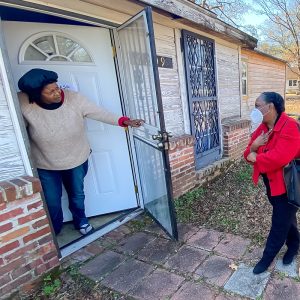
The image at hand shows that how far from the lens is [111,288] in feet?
7.08

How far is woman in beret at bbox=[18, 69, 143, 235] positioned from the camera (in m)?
2.32

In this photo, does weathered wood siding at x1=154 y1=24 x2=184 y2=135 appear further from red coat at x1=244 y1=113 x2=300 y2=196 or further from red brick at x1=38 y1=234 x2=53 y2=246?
red brick at x1=38 y1=234 x2=53 y2=246

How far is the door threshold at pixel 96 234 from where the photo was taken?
8.76 ft

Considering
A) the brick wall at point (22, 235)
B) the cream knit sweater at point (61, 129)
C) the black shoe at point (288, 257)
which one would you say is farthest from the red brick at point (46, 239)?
the black shoe at point (288, 257)

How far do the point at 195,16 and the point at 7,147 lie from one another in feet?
9.22

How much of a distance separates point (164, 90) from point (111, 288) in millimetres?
2477

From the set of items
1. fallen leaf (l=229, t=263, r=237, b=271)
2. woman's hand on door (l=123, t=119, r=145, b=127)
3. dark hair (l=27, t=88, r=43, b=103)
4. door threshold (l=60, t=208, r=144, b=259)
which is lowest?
fallen leaf (l=229, t=263, r=237, b=271)

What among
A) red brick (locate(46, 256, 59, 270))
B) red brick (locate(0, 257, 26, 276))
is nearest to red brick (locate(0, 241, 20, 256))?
red brick (locate(0, 257, 26, 276))

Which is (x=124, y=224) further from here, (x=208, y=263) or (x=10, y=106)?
(x=10, y=106)

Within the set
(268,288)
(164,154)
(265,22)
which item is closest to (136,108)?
(164,154)

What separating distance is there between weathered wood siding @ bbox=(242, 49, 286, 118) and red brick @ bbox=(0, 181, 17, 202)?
5.68 meters

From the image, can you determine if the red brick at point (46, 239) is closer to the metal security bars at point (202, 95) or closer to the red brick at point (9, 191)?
the red brick at point (9, 191)

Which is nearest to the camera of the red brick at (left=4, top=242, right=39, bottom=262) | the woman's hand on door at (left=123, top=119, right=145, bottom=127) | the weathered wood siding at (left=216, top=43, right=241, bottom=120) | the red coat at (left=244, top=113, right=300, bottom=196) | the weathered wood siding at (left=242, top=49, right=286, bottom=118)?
the red coat at (left=244, top=113, right=300, bottom=196)

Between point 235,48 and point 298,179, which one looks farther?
point 235,48
